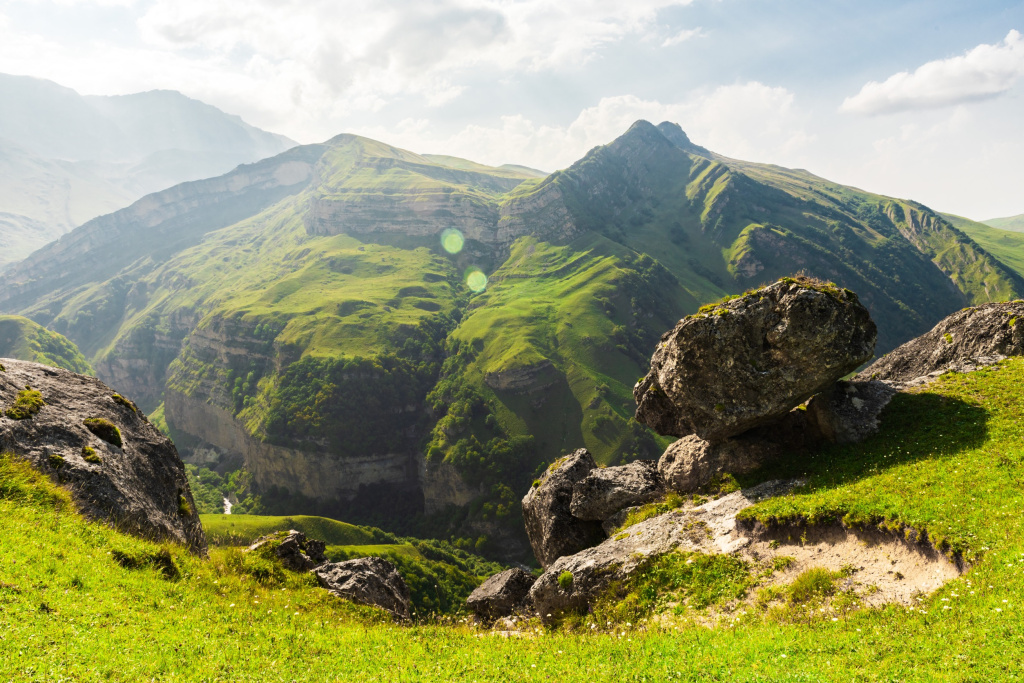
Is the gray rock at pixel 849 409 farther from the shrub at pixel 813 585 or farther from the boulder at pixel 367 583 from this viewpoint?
the boulder at pixel 367 583

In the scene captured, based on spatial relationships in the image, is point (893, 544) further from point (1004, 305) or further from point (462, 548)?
point (462, 548)

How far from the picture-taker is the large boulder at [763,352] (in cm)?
2959

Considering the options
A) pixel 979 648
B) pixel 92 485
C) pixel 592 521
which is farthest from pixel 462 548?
pixel 979 648

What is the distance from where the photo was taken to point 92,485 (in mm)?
22734

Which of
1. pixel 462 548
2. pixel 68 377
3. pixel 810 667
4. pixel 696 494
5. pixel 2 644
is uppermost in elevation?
pixel 68 377

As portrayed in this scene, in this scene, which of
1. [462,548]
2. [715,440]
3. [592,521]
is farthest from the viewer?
[462,548]

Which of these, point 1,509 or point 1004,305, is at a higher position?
point 1004,305

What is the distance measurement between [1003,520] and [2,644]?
32.6 m

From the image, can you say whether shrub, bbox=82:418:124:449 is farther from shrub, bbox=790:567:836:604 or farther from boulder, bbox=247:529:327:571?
shrub, bbox=790:567:836:604

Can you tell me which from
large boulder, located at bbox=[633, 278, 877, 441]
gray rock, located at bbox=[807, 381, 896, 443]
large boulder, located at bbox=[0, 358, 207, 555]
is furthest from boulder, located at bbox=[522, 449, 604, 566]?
large boulder, located at bbox=[0, 358, 207, 555]

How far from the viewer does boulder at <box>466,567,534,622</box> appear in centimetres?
3706

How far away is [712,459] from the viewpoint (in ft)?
110

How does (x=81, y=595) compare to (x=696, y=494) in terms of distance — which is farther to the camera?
(x=696, y=494)

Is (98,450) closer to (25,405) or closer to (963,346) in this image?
(25,405)
